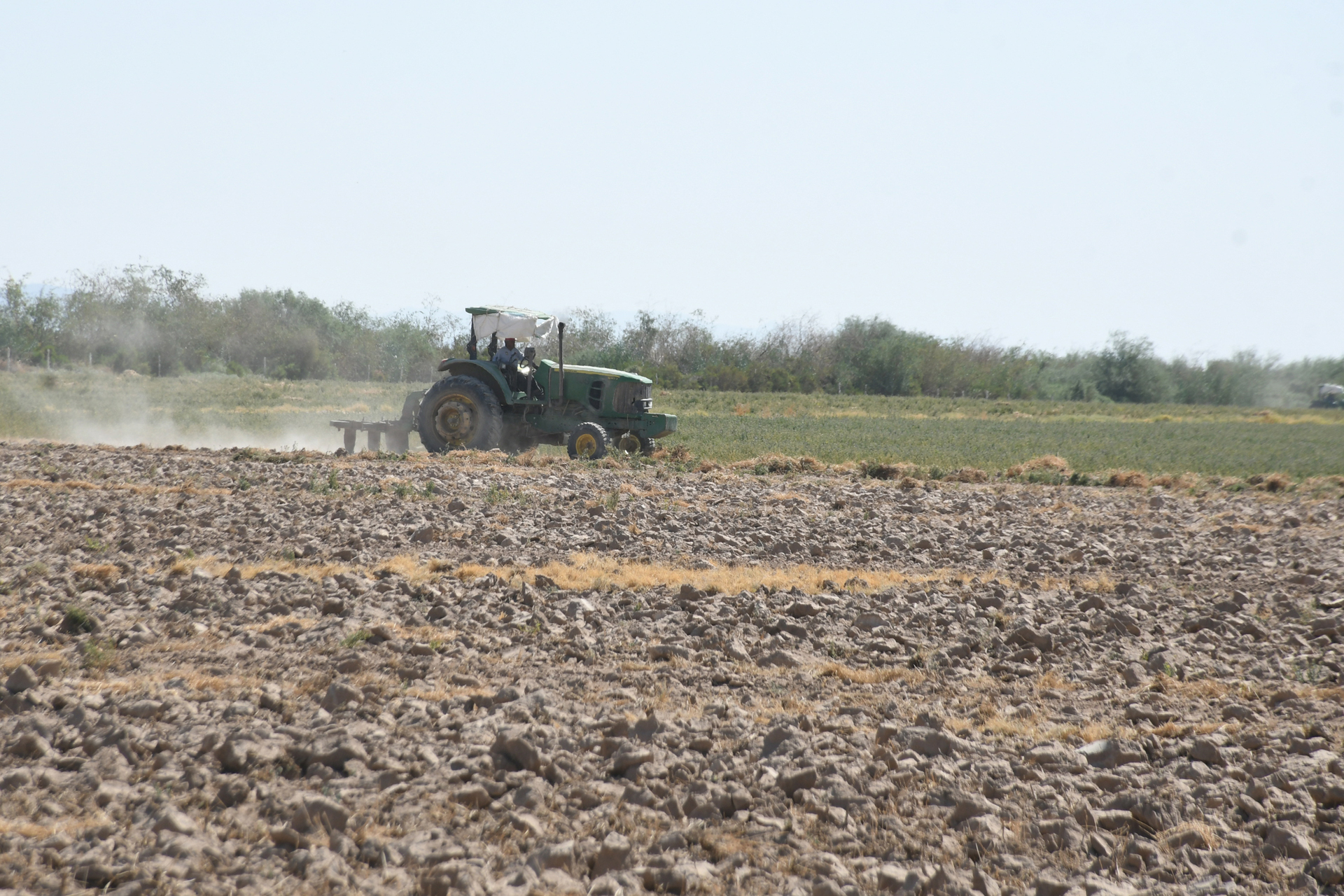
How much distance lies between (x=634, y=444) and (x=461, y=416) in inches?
116

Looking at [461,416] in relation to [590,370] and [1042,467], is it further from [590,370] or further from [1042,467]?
[1042,467]

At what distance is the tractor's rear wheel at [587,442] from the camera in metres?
17.2

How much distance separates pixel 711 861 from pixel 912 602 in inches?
195

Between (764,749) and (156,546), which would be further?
(156,546)

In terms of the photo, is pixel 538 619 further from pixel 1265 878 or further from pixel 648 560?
pixel 1265 878

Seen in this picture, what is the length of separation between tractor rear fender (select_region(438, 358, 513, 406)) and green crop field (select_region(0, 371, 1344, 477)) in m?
4.74

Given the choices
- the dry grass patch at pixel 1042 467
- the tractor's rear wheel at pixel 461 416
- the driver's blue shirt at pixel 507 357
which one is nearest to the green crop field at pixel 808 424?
the dry grass patch at pixel 1042 467

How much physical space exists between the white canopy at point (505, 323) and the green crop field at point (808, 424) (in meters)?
4.94

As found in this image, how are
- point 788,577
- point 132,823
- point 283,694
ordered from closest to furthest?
point 132,823 < point 283,694 < point 788,577

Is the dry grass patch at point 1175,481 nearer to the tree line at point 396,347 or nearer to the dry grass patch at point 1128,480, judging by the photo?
the dry grass patch at point 1128,480

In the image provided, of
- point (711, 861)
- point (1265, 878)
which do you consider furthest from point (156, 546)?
point (1265, 878)

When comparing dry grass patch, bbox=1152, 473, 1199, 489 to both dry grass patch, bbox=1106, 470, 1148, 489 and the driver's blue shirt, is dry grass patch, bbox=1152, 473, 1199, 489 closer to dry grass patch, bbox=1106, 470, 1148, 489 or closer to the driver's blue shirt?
dry grass patch, bbox=1106, 470, 1148, 489

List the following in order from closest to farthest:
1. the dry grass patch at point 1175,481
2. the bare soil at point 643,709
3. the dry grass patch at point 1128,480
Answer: the bare soil at point 643,709 < the dry grass patch at point 1128,480 < the dry grass patch at point 1175,481

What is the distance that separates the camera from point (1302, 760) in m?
5.31
